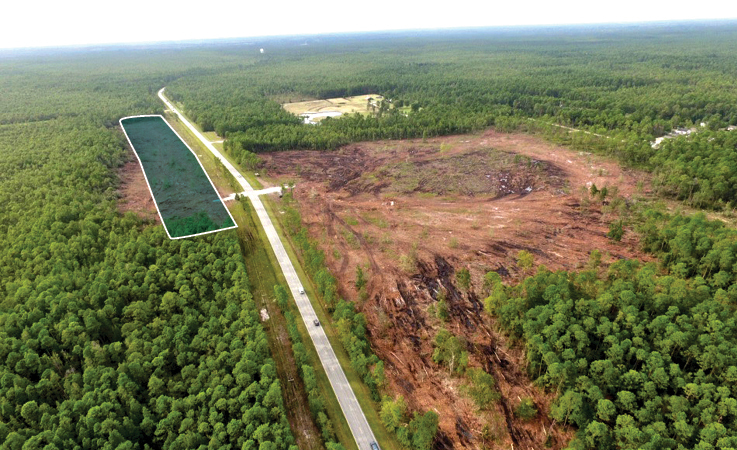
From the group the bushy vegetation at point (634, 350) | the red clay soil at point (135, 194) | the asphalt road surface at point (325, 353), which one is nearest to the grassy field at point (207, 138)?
the red clay soil at point (135, 194)

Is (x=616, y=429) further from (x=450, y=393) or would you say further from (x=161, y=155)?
(x=161, y=155)

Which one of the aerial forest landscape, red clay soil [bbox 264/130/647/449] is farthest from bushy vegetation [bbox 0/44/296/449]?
red clay soil [bbox 264/130/647/449]

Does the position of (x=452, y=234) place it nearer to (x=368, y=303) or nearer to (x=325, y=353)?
(x=368, y=303)

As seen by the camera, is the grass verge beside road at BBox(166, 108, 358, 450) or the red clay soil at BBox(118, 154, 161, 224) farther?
the red clay soil at BBox(118, 154, 161, 224)

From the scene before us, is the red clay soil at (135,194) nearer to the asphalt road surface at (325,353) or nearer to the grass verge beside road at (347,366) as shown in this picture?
the asphalt road surface at (325,353)

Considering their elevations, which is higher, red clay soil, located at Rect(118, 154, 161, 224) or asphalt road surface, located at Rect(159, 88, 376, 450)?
red clay soil, located at Rect(118, 154, 161, 224)

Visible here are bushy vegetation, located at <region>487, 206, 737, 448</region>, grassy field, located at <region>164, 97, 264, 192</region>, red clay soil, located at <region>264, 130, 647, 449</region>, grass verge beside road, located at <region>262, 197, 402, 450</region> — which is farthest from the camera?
grassy field, located at <region>164, 97, 264, 192</region>

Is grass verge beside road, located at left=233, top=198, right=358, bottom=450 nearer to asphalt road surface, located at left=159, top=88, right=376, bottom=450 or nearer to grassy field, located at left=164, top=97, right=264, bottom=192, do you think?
asphalt road surface, located at left=159, top=88, right=376, bottom=450
